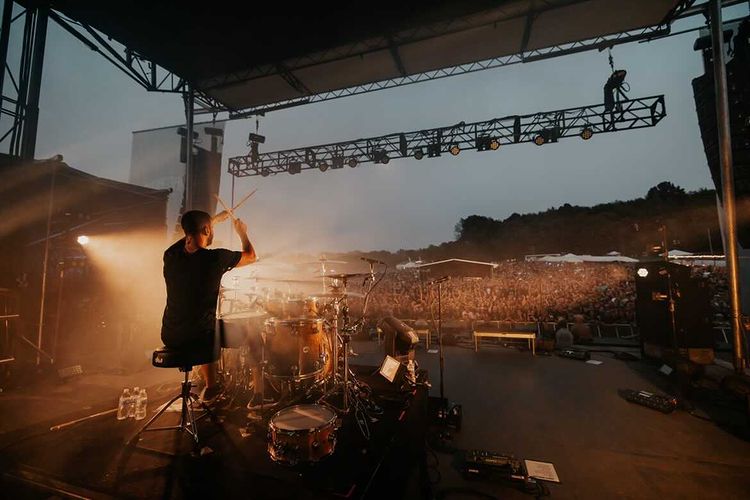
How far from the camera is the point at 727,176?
5.86 metres

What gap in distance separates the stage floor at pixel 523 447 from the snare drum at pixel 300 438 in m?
0.22

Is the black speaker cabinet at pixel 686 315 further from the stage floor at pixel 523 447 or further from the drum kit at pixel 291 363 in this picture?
the drum kit at pixel 291 363

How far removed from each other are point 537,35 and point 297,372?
9.41 meters

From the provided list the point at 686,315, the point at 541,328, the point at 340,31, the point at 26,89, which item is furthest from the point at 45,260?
the point at 686,315

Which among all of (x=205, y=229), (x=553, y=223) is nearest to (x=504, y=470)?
(x=205, y=229)

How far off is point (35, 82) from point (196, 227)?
7.29m

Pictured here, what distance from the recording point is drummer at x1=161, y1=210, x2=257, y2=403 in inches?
111

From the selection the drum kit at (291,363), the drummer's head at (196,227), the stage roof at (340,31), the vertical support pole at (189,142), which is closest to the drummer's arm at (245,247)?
the drummer's head at (196,227)

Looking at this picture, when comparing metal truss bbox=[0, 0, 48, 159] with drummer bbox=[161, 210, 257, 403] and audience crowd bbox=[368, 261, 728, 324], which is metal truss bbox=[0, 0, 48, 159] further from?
audience crowd bbox=[368, 261, 728, 324]

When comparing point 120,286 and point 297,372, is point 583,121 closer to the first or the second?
point 297,372

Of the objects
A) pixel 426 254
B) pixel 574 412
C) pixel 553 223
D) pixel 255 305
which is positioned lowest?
pixel 574 412

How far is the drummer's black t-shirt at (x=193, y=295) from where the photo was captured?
2811mm

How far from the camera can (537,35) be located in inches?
301

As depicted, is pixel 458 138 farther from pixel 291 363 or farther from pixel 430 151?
pixel 291 363
